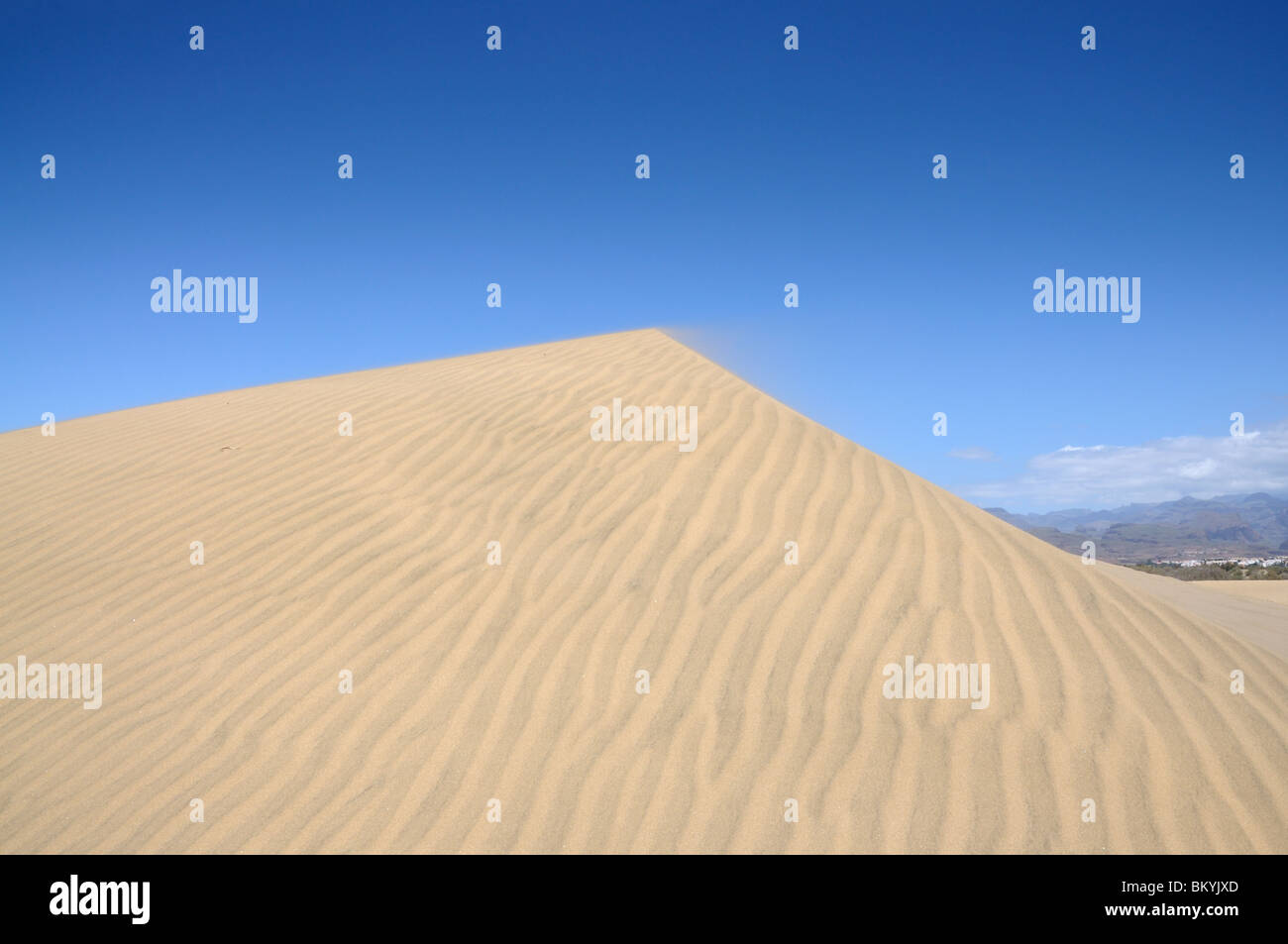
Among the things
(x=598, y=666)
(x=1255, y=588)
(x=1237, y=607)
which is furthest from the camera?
(x=1255, y=588)

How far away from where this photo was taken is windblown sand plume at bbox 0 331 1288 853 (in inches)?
124

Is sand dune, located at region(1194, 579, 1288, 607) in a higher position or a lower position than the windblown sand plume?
lower

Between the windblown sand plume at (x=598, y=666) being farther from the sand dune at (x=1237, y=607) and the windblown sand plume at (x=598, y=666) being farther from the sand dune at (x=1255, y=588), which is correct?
the sand dune at (x=1255, y=588)

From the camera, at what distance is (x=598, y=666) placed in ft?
12.9

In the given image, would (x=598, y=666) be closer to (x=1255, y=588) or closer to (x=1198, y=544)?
(x=1255, y=588)

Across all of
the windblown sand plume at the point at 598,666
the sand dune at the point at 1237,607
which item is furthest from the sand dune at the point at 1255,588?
the windblown sand plume at the point at 598,666

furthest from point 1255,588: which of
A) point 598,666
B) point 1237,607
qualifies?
point 598,666

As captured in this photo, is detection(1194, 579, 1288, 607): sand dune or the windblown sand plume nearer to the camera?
the windblown sand plume

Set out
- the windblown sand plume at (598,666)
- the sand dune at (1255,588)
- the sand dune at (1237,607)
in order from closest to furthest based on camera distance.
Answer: the windblown sand plume at (598,666) < the sand dune at (1237,607) < the sand dune at (1255,588)

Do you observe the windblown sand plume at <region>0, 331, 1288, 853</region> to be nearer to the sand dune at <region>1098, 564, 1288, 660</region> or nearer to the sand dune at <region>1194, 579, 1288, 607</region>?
the sand dune at <region>1098, 564, 1288, 660</region>

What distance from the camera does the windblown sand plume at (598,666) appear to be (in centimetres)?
316

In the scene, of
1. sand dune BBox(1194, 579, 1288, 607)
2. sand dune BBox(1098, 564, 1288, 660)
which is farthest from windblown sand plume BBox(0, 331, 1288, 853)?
sand dune BBox(1194, 579, 1288, 607)
